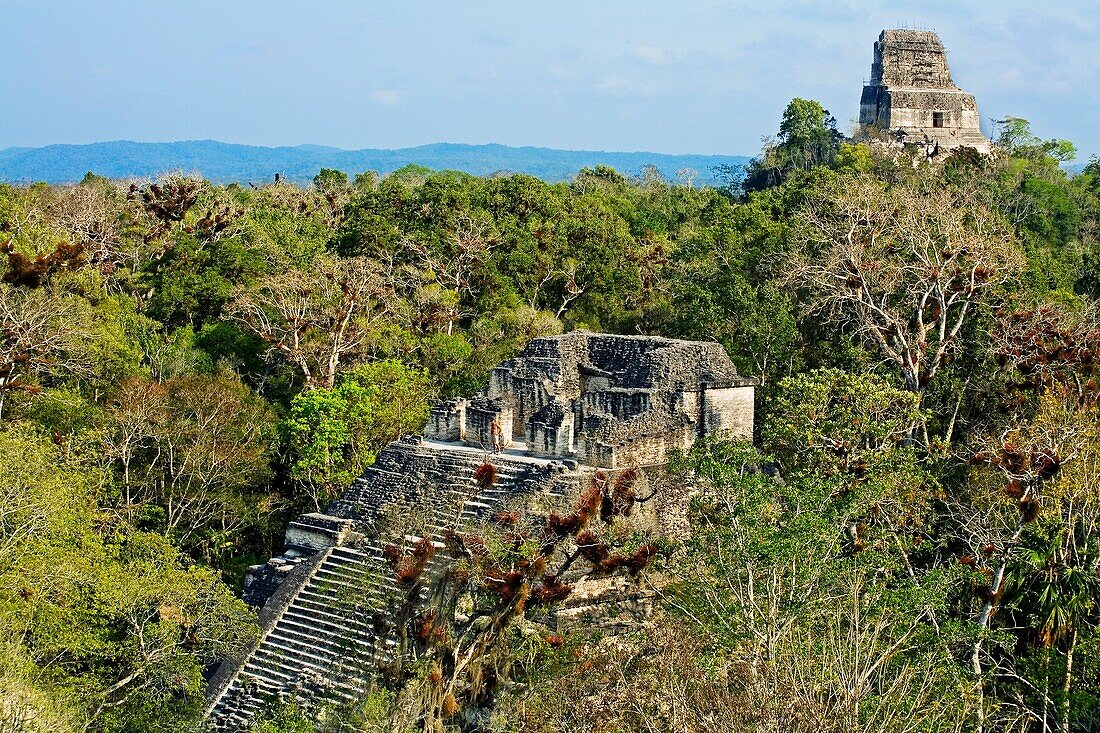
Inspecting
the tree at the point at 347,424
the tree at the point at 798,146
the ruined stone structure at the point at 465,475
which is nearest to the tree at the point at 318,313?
the tree at the point at 347,424

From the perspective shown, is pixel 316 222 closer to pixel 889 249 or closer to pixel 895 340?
pixel 889 249

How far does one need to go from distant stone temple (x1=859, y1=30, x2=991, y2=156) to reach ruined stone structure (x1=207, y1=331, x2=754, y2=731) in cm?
3125

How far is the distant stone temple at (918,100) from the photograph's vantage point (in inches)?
1879

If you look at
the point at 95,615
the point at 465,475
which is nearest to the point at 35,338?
the point at 95,615

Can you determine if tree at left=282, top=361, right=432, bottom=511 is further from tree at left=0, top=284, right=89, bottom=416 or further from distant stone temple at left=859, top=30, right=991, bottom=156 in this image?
distant stone temple at left=859, top=30, right=991, bottom=156

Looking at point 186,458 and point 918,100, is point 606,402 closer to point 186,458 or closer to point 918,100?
point 186,458

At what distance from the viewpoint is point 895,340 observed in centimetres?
1995

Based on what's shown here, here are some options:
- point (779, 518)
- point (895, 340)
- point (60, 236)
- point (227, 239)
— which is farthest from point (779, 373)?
point (60, 236)

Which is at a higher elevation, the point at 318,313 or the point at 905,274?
the point at 905,274

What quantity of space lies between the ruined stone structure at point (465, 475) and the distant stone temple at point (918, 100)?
31.2 metres

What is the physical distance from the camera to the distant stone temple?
157 feet

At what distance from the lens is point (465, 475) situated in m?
16.7

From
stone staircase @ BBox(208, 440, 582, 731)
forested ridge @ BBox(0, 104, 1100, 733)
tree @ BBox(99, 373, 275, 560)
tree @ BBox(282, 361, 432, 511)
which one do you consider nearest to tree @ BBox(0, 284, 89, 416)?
forested ridge @ BBox(0, 104, 1100, 733)

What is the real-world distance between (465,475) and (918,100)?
3764cm
